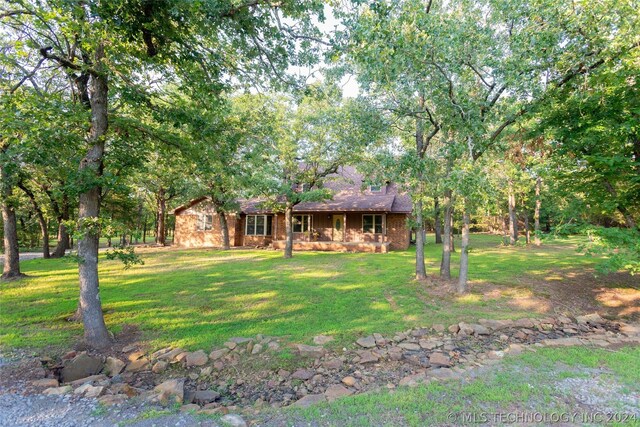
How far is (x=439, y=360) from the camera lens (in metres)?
5.04

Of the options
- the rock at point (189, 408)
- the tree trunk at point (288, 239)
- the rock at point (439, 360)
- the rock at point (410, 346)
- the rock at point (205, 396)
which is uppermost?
the tree trunk at point (288, 239)

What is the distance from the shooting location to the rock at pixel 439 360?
4.97 metres

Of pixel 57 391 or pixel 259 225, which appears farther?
pixel 259 225

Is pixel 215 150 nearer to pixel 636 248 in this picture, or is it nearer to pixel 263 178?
pixel 263 178

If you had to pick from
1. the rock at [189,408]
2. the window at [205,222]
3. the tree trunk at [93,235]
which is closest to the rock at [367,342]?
the rock at [189,408]

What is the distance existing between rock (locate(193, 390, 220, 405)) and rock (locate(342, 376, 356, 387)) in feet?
5.93

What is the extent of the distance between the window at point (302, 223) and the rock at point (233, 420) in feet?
58.9

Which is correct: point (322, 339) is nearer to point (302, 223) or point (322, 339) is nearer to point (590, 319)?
point (590, 319)

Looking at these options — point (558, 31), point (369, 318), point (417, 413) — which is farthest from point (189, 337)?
point (558, 31)

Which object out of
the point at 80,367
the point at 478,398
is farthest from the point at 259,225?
the point at 478,398

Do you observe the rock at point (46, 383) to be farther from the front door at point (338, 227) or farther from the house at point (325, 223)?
the front door at point (338, 227)

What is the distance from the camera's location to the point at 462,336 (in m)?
6.06

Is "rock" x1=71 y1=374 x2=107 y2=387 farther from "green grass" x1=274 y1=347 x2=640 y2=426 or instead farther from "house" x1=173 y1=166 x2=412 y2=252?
"house" x1=173 y1=166 x2=412 y2=252

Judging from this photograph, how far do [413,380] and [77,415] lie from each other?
4.07 meters
